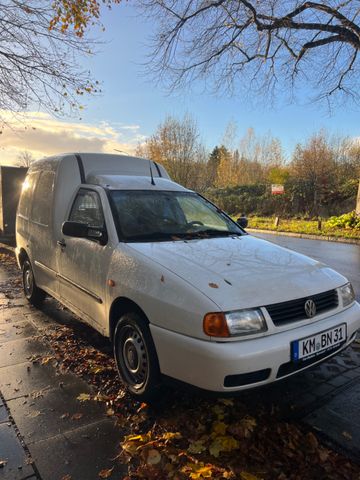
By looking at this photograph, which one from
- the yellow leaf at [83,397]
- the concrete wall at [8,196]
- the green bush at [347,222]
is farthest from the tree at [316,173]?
the yellow leaf at [83,397]

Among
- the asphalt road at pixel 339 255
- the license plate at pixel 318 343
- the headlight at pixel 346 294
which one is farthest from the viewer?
the asphalt road at pixel 339 255

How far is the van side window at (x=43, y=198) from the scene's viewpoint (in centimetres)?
477

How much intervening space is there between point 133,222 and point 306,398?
216 cm

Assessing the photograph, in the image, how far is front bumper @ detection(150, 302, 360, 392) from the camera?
2.39 m

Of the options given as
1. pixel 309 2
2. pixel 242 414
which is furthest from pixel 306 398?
pixel 309 2

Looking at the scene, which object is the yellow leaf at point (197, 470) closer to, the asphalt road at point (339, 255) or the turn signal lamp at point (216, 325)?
the turn signal lamp at point (216, 325)

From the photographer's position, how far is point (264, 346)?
2457 mm

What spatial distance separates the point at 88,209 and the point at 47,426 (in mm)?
2110

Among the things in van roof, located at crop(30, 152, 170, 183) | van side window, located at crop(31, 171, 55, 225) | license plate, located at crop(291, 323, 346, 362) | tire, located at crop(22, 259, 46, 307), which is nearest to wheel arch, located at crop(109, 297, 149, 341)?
license plate, located at crop(291, 323, 346, 362)

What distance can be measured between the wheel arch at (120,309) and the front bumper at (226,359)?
35cm

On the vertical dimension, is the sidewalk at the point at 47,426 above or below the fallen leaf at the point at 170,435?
below

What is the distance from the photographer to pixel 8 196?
12.1 metres

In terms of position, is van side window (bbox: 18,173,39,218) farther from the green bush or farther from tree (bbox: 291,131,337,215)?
tree (bbox: 291,131,337,215)

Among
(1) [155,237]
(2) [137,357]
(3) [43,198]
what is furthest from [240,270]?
(3) [43,198]
